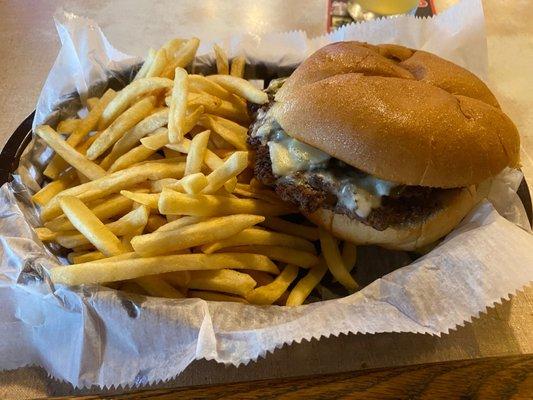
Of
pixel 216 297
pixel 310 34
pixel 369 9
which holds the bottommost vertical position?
pixel 216 297

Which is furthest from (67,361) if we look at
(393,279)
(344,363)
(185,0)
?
(185,0)

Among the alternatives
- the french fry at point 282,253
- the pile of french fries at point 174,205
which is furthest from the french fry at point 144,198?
the french fry at point 282,253

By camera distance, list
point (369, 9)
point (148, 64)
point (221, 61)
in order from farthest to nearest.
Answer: point (369, 9), point (221, 61), point (148, 64)

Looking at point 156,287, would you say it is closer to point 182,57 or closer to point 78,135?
point 78,135

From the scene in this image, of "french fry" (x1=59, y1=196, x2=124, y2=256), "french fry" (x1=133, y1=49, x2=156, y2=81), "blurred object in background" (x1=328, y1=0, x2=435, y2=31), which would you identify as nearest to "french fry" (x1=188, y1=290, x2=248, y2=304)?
"french fry" (x1=59, y1=196, x2=124, y2=256)

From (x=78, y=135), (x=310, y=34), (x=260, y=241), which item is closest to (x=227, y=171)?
(x=260, y=241)

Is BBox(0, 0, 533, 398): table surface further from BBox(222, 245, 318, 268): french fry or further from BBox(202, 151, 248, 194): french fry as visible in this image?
BBox(202, 151, 248, 194): french fry

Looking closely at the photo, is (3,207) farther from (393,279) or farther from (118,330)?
(393,279)
